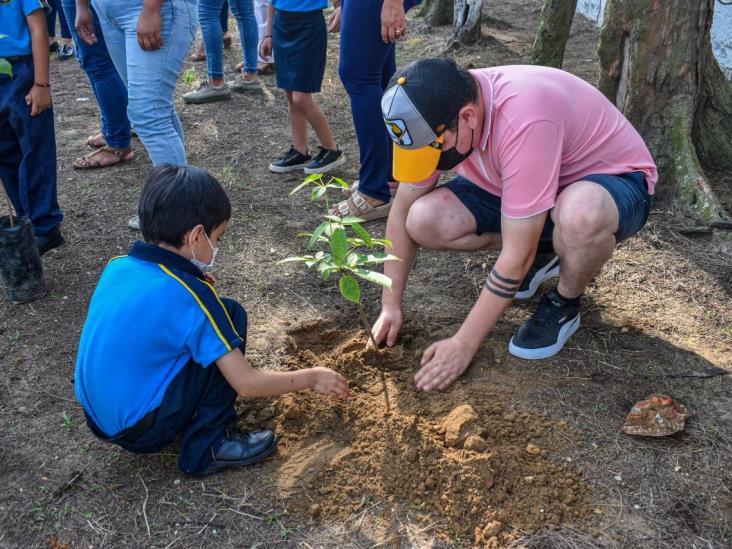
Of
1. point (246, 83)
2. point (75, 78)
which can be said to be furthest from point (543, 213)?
point (75, 78)

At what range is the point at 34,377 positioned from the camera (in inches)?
104

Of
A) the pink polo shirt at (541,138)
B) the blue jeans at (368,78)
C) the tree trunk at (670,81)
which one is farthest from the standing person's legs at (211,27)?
the pink polo shirt at (541,138)

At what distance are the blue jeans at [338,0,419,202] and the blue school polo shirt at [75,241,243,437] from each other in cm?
179

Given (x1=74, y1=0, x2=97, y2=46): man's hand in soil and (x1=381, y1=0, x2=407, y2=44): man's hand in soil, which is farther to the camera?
(x1=74, y1=0, x2=97, y2=46): man's hand in soil

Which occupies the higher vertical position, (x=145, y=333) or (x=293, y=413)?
(x=145, y=333)

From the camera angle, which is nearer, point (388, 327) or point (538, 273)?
point (388, 327)

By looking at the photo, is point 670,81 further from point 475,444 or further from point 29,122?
point 29,122

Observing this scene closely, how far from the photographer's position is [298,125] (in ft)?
14.1

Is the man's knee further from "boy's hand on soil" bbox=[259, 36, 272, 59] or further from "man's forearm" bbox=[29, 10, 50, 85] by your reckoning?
"boy's hand on soil" bbox=[259, 36, 272, 59]

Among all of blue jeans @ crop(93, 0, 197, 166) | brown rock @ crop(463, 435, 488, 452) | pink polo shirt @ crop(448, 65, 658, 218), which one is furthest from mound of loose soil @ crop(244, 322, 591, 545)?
blue jeans @ crop(93, 0, 197, 166)

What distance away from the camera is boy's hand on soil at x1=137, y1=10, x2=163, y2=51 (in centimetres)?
309

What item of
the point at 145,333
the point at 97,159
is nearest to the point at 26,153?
the point at 97,159

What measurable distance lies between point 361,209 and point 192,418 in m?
1.83

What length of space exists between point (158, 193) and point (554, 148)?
1.23 m
